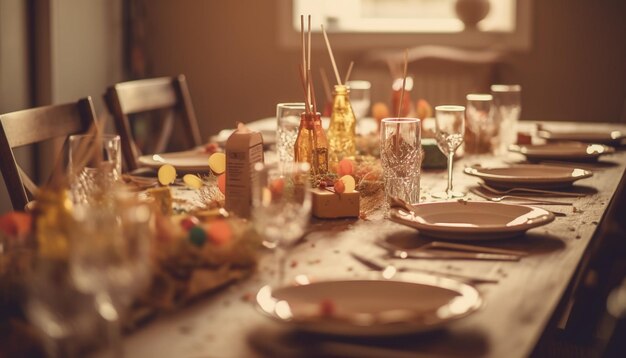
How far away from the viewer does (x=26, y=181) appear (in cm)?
201

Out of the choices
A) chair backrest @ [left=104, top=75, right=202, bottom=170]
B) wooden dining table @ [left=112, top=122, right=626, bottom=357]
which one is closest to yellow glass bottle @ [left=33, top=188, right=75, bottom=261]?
wooden dining table @ [left=112, top=122, right=626, bottom=357]

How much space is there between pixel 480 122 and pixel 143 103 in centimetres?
104

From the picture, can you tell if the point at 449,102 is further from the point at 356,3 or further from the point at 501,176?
the point at 501,176

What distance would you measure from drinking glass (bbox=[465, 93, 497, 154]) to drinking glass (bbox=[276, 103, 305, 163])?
570 millimetres

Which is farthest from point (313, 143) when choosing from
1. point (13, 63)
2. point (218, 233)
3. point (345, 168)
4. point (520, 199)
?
point (13, 63)

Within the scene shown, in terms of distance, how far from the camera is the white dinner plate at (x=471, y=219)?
138 centimetres

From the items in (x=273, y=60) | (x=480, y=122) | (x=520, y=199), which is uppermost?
(x=273, y=60)

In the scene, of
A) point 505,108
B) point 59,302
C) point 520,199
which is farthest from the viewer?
point 505,108

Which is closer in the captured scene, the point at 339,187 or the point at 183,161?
the point at 339,187

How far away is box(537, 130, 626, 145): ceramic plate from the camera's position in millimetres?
2664

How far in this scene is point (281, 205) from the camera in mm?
1100

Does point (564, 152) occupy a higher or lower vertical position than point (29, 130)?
lower

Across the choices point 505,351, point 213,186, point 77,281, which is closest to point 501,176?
point 213,186

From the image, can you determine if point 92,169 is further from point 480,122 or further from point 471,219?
point 480,122
